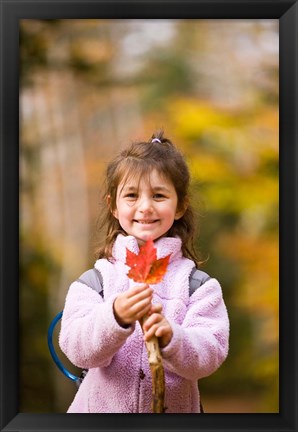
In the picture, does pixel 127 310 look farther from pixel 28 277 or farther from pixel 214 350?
pixel 28 277

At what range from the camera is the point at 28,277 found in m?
2.26

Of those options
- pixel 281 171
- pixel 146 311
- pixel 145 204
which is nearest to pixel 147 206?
pixel 145 204

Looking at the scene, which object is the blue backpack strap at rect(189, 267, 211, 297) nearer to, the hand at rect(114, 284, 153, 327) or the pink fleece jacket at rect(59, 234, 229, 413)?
the pink fleece jacket at rect(59, 234, 229, 413)

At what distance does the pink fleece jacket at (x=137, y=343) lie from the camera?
1.88 metres

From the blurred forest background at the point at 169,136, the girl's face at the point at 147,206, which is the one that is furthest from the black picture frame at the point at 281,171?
the girl's face at the point at 147,206

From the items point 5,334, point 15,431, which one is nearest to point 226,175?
point 5,334

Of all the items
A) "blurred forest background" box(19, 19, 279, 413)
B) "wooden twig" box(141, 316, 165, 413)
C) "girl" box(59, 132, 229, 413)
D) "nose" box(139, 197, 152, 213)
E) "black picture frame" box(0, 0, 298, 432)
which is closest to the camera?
"wooden twig" box(141, 316, 165, 413)

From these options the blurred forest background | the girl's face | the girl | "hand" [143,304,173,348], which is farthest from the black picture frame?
"hand" [143,304,173,348]

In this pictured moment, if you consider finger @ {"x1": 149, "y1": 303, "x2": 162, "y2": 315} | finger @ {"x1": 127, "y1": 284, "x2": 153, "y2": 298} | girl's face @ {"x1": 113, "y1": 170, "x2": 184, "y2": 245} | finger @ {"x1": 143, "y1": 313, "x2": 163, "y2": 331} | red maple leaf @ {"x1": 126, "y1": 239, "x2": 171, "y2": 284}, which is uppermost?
girl's face @ {"x1": 113, "y1": 170, "x2": 184, "y2": 245}

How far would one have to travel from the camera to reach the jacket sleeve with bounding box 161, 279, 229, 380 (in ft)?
6.04

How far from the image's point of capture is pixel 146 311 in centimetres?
179

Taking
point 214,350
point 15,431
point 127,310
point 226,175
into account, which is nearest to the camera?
point 127,310

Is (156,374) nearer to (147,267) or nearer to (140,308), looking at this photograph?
(140,308)

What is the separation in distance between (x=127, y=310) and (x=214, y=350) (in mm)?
283
